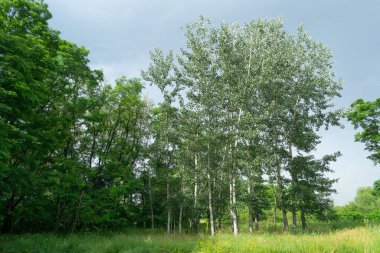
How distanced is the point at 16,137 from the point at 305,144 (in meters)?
20.0

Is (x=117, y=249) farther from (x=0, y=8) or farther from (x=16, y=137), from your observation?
(x=0, y=8)

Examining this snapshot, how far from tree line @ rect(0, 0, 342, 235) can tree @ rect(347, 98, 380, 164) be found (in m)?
7.49

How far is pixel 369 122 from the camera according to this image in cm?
3066

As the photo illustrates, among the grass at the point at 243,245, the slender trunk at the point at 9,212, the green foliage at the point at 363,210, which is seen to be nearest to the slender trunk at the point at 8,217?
the slender trunk at the point at 9,212

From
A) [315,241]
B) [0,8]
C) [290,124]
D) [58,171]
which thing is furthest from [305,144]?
[0,8]

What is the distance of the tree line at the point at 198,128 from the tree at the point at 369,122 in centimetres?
749

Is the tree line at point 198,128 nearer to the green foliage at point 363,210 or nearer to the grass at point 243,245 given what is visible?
the grass at point 243,245

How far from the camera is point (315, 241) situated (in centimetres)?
1065

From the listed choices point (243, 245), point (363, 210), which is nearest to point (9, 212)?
point (243, 245)

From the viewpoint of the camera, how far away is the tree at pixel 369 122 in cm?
3022

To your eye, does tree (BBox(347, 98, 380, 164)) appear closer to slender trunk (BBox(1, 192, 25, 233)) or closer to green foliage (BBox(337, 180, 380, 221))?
green foliage (BBox(337, 180, 380, 221))

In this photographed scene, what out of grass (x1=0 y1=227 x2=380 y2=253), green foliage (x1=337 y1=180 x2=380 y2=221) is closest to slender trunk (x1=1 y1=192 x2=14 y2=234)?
grass (x1=0 y1=227 x2=380 y2=253)

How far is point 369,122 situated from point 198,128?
1945 cm

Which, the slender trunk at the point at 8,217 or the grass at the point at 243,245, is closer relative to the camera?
the grass at the point at 243,245
